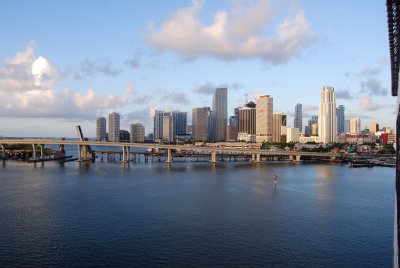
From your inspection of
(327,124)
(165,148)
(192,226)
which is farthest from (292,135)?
(192,226)

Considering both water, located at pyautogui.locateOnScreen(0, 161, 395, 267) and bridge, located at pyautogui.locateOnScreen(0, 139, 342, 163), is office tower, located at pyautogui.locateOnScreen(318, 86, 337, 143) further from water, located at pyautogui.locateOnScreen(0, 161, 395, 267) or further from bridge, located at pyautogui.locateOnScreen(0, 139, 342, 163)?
water, located at pyautogui.locateOnScreen(0, 161, 395, 267)

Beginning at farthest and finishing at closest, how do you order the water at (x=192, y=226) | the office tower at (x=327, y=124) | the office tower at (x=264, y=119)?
1. the office tower at (x=327, y=124)
2. the office tower at (x=264, y=119)
3. the water at (x=192, y=226)

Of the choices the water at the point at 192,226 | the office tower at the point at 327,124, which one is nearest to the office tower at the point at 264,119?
the office tower at the point at 327,124

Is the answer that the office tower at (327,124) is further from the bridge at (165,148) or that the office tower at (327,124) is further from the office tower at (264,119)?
the bridge at (165,148)

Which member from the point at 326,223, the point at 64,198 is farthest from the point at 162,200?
the point at 326,223

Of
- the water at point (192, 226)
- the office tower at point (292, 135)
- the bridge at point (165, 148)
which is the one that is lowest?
the water at point (192, 226)

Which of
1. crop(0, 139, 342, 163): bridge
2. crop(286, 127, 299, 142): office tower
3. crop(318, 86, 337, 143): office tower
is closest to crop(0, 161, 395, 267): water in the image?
crop(0, 139, 342, 163): bridge
